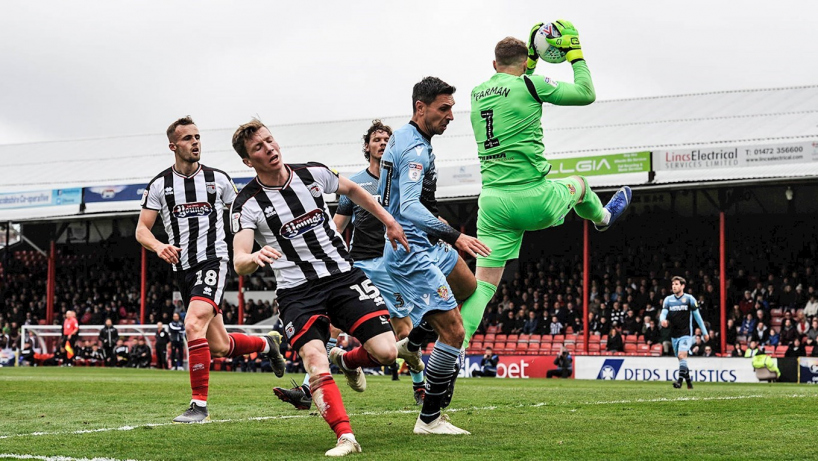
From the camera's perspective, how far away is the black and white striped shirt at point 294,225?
21.2 feet

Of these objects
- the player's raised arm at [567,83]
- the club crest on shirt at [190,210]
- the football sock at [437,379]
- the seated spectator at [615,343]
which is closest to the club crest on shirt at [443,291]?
the football sock at [437,379]

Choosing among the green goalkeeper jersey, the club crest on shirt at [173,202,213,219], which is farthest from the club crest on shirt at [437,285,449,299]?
the club crest on shirt at [173,202,213,219]

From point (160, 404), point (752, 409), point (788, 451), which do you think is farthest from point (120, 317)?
point (788, 451)

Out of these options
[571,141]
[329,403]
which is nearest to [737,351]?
[571,141]

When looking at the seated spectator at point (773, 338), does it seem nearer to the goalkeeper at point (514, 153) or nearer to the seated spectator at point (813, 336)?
the seated spectator at point (813, 336)

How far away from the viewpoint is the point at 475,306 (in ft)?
26.0

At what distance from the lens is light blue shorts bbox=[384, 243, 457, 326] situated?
7004mm

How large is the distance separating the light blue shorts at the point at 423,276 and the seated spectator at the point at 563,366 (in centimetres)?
1949

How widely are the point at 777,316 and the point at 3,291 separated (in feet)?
108

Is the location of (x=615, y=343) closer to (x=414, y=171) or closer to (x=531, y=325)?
(x=531, y=325)

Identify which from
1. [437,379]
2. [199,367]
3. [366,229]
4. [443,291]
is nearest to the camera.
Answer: [437,379]

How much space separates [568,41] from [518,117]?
79 centimetres

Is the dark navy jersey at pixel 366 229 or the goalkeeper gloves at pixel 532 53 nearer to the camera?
the goalkeeper gloves at pixel 532 53

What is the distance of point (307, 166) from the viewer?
6699mm
